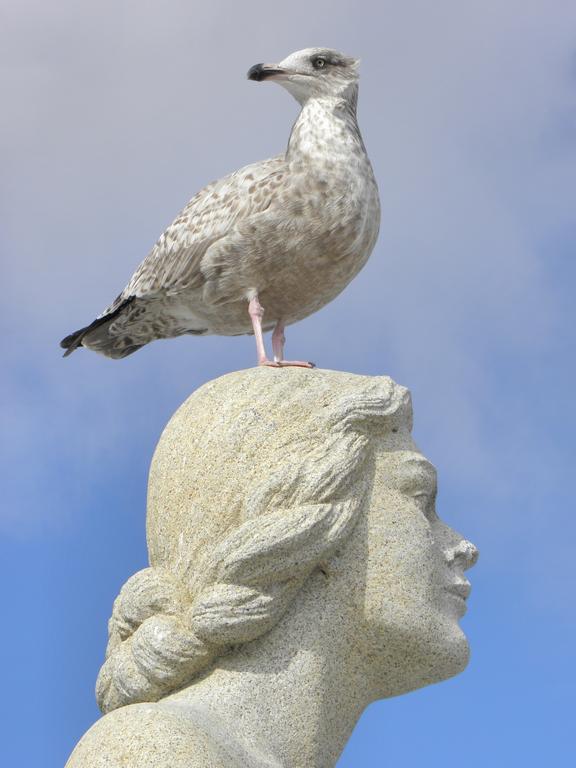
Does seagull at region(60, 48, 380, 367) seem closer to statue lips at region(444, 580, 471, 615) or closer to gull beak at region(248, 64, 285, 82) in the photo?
gull beak at region(248, 64, 285, 82)

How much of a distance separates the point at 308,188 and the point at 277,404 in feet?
6.14

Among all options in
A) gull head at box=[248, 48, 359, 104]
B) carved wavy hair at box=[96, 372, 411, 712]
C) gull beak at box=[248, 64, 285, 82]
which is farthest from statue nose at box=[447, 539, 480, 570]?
gull beak at box=[248, 64, 285, 82]

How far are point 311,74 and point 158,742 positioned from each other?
4217 millimetres

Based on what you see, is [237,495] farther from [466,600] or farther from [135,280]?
[135,280]

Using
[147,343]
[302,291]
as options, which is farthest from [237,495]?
[147,343]

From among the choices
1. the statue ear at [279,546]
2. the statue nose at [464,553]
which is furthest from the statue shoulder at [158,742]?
the statue nose at [464,553]

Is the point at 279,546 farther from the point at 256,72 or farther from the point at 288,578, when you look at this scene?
the point at 256,72

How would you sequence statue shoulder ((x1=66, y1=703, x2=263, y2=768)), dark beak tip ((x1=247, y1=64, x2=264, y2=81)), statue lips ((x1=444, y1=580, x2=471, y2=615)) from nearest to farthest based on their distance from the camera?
statue shoulder ((x1=66, y1=703, x2=263, y2=768)) < statue lips ((x1=444, y1=580, x2=471, y2=615)) < dark beak tip ((x1=247, y1=64, x2=264, y2=81))

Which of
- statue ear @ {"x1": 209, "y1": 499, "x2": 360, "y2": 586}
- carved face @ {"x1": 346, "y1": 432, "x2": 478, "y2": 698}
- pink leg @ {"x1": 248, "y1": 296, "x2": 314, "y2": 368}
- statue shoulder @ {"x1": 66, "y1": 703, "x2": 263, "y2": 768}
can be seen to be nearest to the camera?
statue shoulder @ {"x1": 66, "y1": 703, "x2": 263, "y2": 768}

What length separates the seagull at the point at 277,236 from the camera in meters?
6.92

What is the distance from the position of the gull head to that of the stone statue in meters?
2.40

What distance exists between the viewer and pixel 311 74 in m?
7.41

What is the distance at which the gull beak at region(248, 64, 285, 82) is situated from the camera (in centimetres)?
738

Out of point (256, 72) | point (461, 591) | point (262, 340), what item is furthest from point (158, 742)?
point (256, 72)
